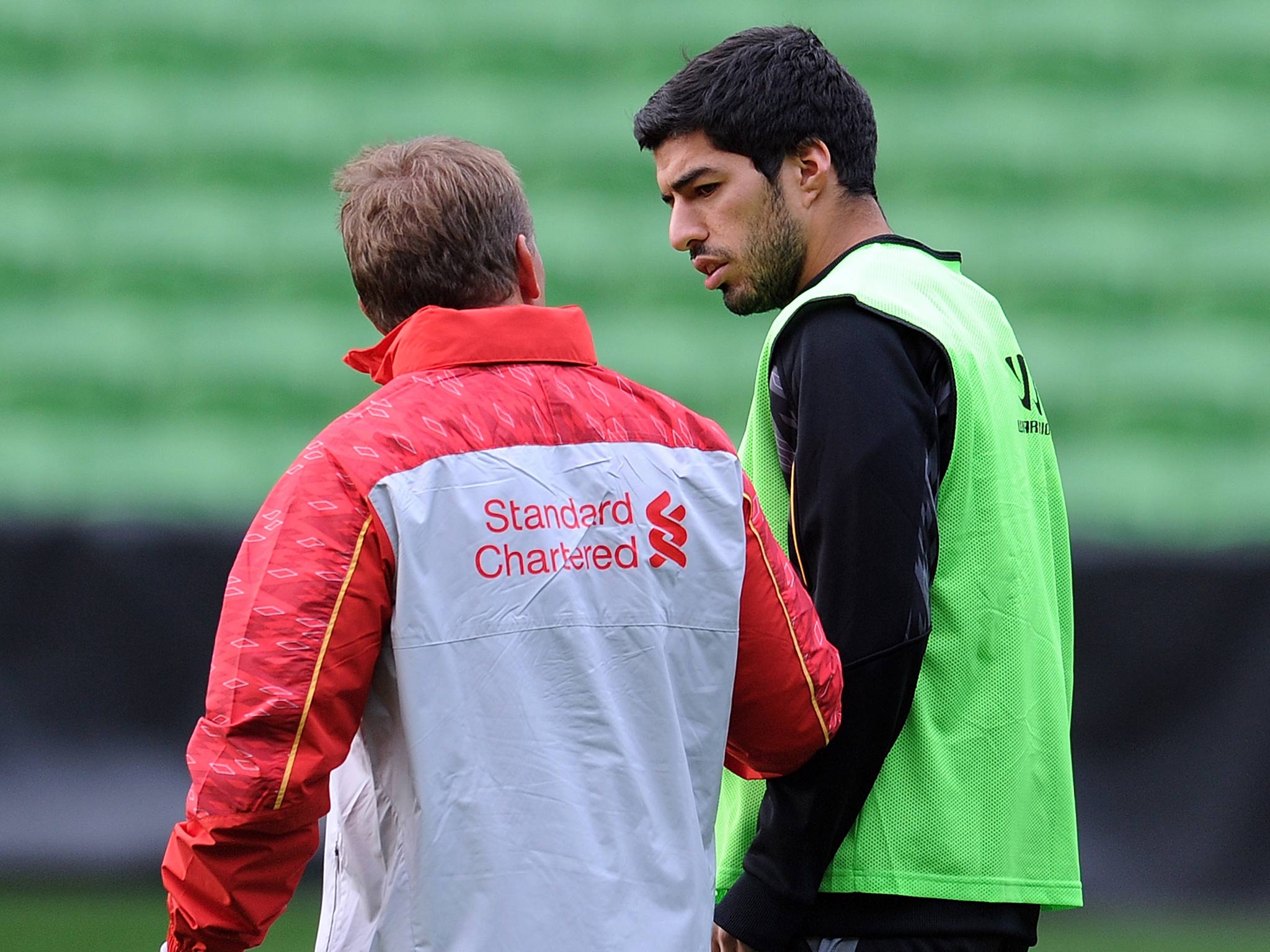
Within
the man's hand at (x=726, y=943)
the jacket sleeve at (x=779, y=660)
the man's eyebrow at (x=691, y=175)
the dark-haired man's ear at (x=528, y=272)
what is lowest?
the man's hand at (x=726, y=943)

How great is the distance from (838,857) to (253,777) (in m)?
0.57

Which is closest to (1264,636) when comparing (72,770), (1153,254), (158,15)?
(1153,254)

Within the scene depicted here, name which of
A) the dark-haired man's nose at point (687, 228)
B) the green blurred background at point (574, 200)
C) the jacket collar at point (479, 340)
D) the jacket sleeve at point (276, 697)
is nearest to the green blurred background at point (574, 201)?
the green blurred background at point (574, 200)

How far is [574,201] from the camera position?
12.1 ft

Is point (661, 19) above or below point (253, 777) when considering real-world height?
above

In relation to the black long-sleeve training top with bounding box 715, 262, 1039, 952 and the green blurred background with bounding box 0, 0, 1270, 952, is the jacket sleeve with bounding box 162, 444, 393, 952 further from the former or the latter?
the green blurred background with bounding box 0, 0, 1270, 952

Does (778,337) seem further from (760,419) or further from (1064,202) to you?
(1064,202)

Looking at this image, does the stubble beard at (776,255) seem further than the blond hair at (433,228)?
Yes

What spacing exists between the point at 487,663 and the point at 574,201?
8.62 feet

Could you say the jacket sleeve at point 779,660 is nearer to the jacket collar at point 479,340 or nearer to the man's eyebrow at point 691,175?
the jacket collar at point 479,340

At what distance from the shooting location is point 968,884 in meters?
1.40

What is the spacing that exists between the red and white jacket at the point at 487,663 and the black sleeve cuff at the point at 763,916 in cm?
10

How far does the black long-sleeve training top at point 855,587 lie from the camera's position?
4.47 ft

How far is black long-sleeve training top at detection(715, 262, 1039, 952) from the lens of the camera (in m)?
1.36
